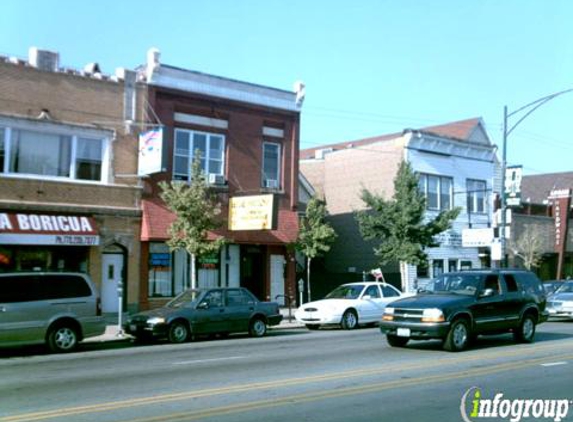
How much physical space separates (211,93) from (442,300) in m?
15.2

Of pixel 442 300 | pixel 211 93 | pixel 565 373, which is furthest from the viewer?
pixel 211 93

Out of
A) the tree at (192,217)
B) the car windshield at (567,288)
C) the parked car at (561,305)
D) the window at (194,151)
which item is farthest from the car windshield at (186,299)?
the car windshield at (567,288)

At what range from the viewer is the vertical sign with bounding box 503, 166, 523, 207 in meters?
28.7

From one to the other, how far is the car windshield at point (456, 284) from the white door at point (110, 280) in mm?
12292

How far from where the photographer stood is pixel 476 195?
3753 centimetres

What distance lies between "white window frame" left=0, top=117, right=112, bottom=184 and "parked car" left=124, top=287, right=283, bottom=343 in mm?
7091

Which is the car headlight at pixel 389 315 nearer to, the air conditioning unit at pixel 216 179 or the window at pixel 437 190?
the air conditioning unit at pixel 216 179

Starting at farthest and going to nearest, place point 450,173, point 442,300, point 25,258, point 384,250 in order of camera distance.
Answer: point 450,173
point 384,250
point 25,258
point 442,300

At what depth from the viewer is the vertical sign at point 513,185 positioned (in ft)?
94.3

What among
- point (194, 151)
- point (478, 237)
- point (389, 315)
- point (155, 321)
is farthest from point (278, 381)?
point (478, 237)

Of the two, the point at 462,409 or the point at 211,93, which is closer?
the point at 462,409

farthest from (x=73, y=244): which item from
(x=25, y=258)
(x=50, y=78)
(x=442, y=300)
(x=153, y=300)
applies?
(x=442, y=300)

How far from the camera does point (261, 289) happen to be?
90.7 feet

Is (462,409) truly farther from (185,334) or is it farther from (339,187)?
(339,187)
